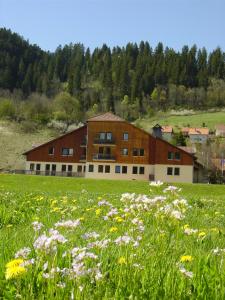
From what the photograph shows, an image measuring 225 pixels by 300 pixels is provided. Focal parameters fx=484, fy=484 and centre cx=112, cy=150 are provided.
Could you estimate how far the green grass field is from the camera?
173000 mm

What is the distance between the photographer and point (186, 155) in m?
80.4

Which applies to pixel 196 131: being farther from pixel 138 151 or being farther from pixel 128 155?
pixel 128 155

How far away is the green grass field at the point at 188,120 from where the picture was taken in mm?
173000

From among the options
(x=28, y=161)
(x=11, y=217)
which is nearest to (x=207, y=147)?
(x=28, y=161)

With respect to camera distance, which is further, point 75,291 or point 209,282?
point 209,282

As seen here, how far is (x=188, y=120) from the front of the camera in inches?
7106

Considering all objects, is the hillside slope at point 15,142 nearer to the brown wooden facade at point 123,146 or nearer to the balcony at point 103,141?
the brown wooden facade at point 123,146

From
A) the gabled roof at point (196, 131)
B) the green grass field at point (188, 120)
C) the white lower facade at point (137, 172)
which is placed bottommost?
the white lower facade at point (137, 172)

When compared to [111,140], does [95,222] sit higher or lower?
lower

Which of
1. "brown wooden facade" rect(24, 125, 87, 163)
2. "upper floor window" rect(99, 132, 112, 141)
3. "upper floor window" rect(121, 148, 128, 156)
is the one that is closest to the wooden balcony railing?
"upper floor window" rect(121, 148, 128, 156)

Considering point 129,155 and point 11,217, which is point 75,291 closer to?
point 11,217

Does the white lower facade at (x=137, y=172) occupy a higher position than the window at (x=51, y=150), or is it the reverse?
the window at (x=51, y=150)

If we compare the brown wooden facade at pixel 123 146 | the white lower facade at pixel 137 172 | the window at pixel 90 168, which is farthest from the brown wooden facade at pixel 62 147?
the white lower facade at pixel 137 172

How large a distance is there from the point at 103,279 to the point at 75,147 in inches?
3238
